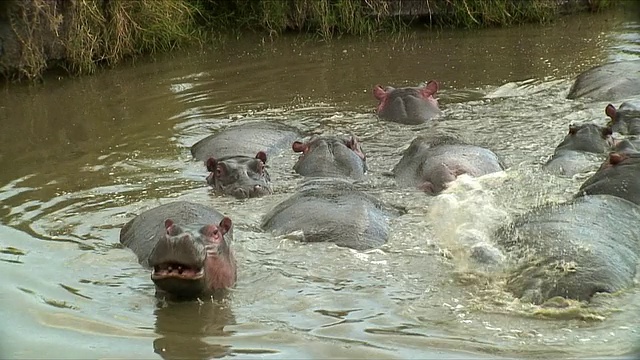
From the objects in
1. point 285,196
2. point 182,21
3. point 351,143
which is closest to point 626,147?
point 351,143

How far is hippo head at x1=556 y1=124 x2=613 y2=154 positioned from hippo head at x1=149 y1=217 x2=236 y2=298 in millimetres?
3273

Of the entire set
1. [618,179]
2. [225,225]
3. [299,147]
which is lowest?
[299,147]

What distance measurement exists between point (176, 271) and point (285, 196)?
2181 millimetres

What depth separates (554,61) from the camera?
38.2ft

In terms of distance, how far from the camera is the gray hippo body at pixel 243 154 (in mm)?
7055

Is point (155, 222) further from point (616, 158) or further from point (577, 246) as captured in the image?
point (616, 158)

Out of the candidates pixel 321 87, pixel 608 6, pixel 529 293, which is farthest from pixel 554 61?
pixel 529 293

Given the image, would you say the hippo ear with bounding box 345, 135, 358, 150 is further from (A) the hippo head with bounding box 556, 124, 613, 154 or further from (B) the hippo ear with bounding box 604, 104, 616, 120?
(B) the hippo ear with bounding box 604, 104, 616, 120

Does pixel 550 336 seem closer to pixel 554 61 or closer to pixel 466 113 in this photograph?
pixel 466 113

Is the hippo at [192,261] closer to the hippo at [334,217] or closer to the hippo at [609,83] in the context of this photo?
the hippo at [334,217]

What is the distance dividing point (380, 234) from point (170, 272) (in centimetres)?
144

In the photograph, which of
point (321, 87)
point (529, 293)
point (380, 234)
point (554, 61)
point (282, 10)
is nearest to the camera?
point (529, 293)

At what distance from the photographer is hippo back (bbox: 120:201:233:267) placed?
18.9 feet

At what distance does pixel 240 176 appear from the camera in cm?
709
